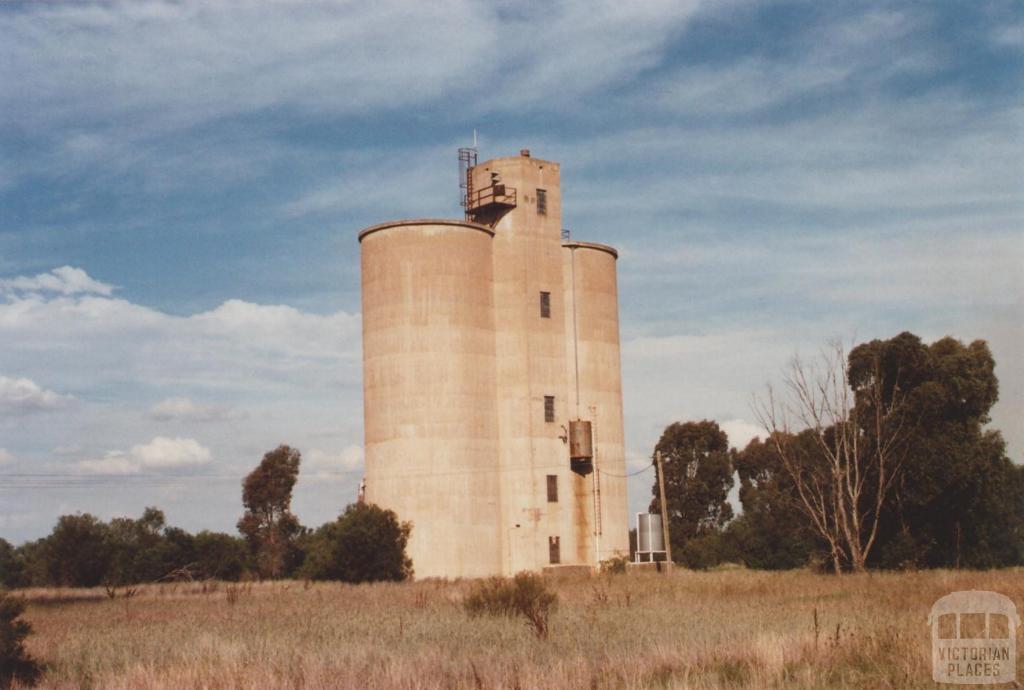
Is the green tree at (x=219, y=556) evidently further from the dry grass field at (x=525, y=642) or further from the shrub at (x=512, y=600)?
the shrub at (x=512, y=600)

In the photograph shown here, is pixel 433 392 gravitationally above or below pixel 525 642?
above

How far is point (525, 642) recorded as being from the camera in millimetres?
17609

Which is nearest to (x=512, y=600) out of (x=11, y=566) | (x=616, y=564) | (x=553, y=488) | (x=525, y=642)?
(x=525, y=642)

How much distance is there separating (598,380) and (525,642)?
132 feet

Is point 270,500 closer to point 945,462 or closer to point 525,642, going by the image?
point 945,462

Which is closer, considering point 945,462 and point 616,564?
point 945,462

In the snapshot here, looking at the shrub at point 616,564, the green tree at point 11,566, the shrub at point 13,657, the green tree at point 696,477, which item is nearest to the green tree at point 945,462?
the shrub at point 616,564

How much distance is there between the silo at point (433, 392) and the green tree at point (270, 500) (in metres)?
23.8

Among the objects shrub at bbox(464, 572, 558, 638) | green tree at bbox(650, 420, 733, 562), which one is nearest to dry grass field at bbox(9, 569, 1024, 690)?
shrub at bbox(464, 572, 558, 638)

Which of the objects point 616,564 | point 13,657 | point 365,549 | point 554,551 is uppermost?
point 365,549

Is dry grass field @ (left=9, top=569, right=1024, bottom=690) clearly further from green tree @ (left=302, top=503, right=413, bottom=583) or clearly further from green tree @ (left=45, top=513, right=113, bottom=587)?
green tree @ (left=45, top=513, right=113, bottom=587)

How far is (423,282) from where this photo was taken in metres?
52.8

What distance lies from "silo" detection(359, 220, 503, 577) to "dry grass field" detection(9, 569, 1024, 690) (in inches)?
785

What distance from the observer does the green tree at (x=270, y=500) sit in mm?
74688
